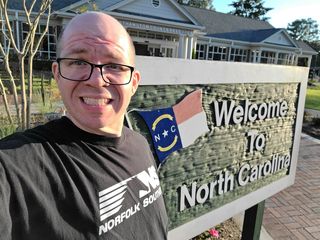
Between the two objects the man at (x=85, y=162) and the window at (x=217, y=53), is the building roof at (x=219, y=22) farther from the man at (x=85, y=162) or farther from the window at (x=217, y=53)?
the man at (x=85, y=162)

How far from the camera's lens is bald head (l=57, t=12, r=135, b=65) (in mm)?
1123

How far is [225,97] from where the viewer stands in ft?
6.99

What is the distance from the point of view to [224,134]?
7.25ft

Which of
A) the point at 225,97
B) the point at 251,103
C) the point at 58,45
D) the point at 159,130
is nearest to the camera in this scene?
the point at 58,45

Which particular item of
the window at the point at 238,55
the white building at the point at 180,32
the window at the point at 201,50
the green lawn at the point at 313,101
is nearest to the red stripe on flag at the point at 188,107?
the white building at the point at 180,32

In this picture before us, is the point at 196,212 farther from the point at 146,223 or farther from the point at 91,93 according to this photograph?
the point at 91,93

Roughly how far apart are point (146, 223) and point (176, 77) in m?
0.87

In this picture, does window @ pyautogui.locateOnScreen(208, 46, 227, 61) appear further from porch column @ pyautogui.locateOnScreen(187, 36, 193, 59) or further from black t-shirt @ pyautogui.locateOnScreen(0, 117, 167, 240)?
black t-shirt @ pyautogui.locateOnScreen(0, 117, 167, 240)

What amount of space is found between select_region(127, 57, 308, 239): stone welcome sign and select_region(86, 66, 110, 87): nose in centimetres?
44

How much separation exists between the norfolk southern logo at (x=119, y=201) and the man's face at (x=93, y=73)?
9.0 inches

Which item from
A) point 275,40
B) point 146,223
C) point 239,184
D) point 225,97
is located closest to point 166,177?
point 146,223

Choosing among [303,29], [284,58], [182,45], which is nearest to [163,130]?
[182,45]

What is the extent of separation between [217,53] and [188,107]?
27567mm

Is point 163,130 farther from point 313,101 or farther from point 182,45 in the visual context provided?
point 182,45
